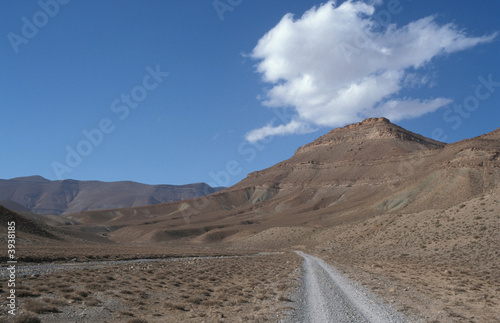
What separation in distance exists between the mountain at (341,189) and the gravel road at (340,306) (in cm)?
4880

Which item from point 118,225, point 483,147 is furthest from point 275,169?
point 483,147

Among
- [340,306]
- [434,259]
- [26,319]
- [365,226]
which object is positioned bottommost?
[434,259]

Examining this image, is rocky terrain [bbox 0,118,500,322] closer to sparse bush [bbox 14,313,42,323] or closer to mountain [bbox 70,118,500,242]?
mountain [bbox 70,118,500,242]

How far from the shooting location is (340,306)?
40.2ft

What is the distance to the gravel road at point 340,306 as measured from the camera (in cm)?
1057

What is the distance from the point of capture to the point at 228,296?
584 inches

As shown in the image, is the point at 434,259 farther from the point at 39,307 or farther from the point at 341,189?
the point at 341,189

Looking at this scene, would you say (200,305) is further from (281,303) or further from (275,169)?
(275,169)

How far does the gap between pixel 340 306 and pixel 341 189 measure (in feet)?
438

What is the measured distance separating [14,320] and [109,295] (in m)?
5.23

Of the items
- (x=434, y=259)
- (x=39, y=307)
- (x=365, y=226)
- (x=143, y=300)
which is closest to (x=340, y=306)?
(x=143, y=300)

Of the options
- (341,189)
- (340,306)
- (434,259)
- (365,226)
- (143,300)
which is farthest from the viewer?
(341,189)

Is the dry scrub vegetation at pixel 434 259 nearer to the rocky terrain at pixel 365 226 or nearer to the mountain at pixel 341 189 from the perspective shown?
the rocky terrain at pixel 365 226

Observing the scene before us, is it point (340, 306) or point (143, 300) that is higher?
point (143, 300)
